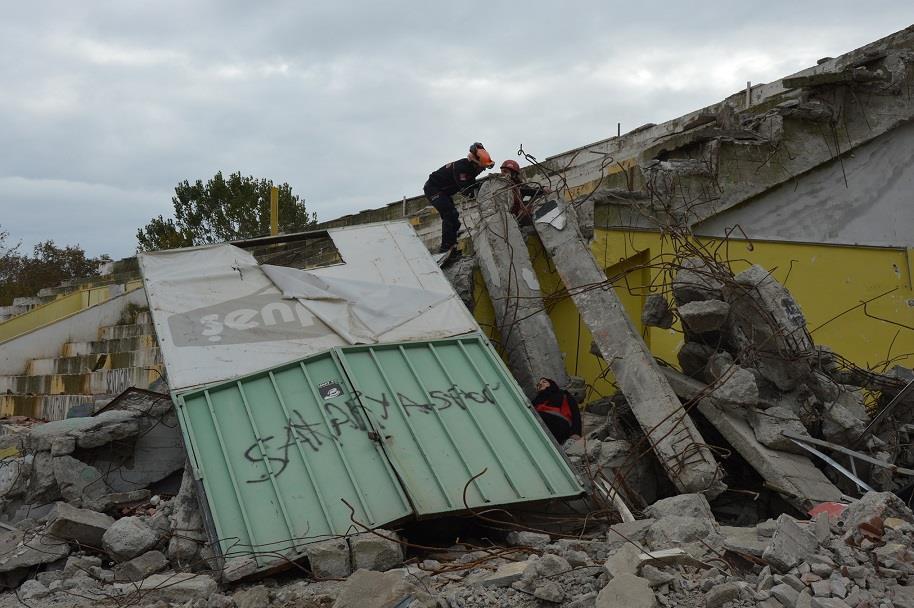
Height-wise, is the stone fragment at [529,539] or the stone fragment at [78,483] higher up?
the stone fragment at [78,483]

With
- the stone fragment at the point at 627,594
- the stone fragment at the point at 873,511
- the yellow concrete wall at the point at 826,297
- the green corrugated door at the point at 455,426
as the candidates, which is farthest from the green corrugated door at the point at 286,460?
the yellow concrete wall at the point at 826,297

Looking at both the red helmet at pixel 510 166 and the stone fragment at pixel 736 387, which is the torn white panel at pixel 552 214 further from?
the stone fragment at pixel 736 387

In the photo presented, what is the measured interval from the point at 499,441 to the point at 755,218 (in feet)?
16.1

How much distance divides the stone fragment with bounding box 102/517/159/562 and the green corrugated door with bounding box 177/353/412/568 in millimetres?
544

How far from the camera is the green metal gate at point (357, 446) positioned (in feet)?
18.9

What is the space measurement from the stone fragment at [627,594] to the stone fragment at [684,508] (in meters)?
1.68

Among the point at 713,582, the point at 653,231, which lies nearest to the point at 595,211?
the point at 653,231

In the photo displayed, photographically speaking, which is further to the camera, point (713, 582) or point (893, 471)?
point (893, 471)

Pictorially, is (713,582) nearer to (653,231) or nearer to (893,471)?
(893,471)

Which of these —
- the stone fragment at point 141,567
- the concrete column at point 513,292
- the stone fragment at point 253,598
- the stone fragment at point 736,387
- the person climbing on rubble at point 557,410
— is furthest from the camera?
the concrete column at point 513,292

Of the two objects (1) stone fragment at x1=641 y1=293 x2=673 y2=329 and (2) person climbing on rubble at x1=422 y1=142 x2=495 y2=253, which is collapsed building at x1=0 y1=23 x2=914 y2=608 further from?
(2) person climbing on rubble at x1=422 y1=142 x2=495 y2=253

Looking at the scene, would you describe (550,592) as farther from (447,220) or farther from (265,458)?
(447,220)

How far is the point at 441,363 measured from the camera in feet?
23.5

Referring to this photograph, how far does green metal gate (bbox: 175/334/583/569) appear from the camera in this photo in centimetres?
575
